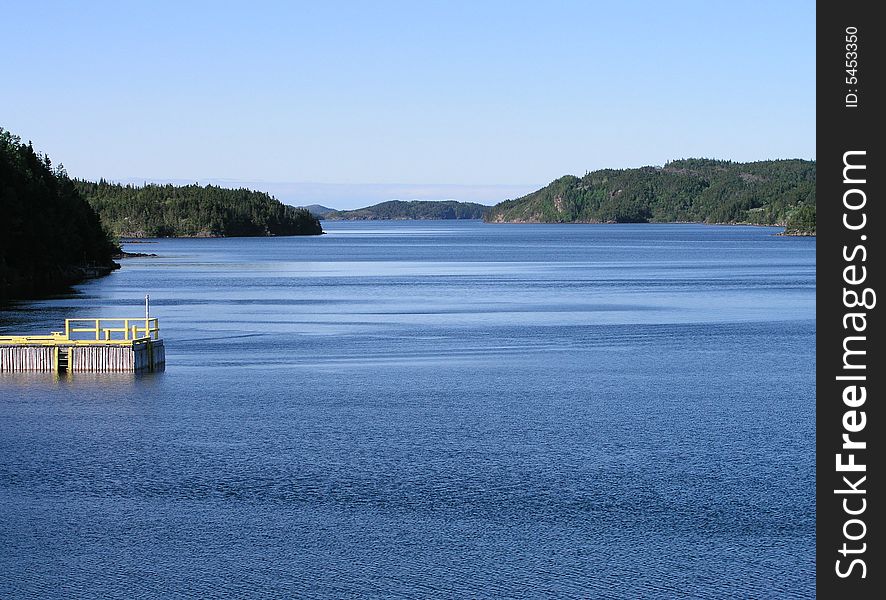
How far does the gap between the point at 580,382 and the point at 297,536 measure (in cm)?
1812

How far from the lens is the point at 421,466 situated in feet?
82.1

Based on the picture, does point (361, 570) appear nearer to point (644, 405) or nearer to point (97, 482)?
point (97, 482)

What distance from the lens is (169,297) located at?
73.1 m

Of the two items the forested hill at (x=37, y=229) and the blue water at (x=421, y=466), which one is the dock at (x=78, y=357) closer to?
the blue water at (x=421, y=466)

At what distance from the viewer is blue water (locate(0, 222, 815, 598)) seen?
60.5 feet

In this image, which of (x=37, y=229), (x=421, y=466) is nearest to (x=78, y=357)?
(x=421, y=466)

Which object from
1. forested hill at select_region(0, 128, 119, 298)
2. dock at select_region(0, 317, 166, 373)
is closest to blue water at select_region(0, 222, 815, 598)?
dock at select_region(0, 317, 166, 373)

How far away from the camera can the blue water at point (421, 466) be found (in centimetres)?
1845

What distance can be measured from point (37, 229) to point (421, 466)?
61950mm

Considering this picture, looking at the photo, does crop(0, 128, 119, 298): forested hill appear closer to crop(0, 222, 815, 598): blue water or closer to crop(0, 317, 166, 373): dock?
crop(0, 222, 815, 598): blue water

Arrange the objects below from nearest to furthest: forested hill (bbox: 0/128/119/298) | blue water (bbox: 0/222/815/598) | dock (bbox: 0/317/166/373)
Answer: blue water (bbox: 0/222/815/598)
dock (bbox: 0/317/166/373)
forested hill (bbox: 0/128/119/298)

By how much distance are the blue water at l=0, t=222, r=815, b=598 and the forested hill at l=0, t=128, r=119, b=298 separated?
27168 mm

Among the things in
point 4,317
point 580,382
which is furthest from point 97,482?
point 4,317

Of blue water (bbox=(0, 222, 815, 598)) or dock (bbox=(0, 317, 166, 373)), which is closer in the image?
blue water (bbox=(0, 222, 815, 598))
